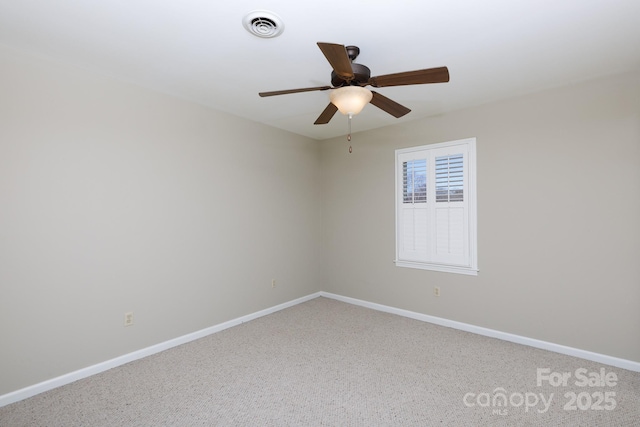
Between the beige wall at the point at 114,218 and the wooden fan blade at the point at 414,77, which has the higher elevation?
the wooden fan blade at the point at 414,77

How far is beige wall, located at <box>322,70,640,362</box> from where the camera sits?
2.67 meters

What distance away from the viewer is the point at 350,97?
203 cm

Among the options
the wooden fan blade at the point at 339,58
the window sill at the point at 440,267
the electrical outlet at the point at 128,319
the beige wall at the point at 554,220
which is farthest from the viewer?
the window sill at the point at 440,267

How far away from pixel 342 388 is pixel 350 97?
2.09 meters

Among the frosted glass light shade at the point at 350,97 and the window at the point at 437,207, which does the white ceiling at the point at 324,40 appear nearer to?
the frosted glass light shade at the point at 350,97

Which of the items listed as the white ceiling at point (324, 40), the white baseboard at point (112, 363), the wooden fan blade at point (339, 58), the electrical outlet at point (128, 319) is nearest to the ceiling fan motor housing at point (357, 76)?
the wooden fan blade at point (339, 58)

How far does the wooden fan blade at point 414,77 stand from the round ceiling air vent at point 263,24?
0.68 meters

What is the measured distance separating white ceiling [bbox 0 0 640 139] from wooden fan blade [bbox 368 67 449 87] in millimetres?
366

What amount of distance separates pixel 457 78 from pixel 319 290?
3.44 meters

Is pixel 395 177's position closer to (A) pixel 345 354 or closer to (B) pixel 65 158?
(A) pixel 345 354

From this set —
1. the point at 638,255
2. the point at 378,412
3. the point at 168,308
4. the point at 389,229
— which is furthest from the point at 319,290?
the point at 638,255

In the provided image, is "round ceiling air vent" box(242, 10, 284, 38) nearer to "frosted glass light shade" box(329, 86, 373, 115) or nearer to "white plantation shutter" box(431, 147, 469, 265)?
"frosted glass light shade" box(329, 86, 373, 115)

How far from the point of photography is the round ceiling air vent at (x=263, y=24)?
6.16ft

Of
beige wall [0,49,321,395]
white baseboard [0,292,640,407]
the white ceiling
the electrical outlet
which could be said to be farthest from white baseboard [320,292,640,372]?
the electrical outlet
